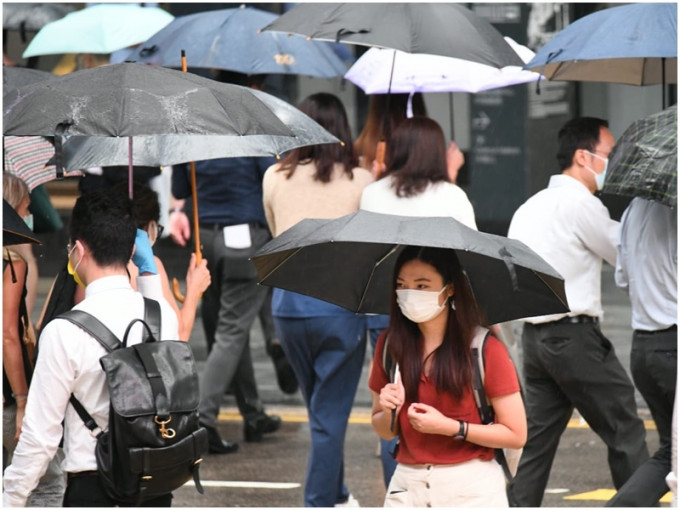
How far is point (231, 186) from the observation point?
8.20 m

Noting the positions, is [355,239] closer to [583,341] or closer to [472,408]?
[472,408]

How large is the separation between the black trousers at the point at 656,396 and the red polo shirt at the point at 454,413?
1.72 metres

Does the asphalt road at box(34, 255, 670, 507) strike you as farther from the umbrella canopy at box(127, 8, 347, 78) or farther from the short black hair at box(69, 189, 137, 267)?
the short black hair at box(69, 189, 137, 267)

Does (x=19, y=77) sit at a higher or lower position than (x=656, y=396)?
higher

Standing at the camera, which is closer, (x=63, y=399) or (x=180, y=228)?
(x=63, y=399)

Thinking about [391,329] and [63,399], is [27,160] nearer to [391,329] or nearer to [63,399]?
[63,399]

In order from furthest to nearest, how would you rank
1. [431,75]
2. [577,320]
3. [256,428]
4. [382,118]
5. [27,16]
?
[27,16] → [256,428] → [431,75] → [382,118] → [577,320]

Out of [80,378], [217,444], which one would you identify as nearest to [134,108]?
[80,378]

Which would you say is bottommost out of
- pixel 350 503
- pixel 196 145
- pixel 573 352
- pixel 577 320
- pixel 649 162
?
pixel 350 503

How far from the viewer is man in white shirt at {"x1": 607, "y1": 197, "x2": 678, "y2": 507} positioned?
6004 millimetres

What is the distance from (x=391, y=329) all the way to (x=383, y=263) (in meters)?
0.46

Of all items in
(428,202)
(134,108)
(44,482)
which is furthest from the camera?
(428,202)

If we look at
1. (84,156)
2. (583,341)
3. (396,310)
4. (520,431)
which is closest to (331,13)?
(84,156)

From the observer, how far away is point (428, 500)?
444 cm
